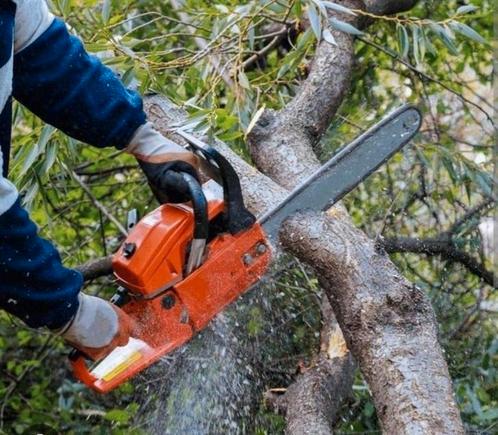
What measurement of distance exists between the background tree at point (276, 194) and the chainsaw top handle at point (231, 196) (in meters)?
0.16

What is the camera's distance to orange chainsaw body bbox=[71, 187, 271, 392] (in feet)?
7.87

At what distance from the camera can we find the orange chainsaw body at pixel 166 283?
7.87 ft

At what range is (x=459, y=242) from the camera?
336 centimetres

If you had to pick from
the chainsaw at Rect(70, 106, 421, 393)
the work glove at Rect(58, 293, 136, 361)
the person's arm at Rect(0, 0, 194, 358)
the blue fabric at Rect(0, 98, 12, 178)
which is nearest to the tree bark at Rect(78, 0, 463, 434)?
the chainsaw at Rect(70, 106, 421, 393)

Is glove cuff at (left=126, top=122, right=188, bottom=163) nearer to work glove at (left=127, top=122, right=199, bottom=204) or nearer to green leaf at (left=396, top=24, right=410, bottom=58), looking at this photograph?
work glove at (left=127, top=122, right=199, bottom=204)

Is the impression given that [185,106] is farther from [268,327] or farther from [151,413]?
[151,413]

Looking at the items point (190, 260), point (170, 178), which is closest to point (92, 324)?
point (190, 260)

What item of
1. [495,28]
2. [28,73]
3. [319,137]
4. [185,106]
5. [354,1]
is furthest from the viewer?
[495,28]

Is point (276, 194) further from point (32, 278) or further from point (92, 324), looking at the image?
point (32, 278)

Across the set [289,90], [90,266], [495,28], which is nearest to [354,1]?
[289,90]

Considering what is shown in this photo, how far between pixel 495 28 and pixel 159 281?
225cm

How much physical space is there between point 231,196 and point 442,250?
1163 millimetres

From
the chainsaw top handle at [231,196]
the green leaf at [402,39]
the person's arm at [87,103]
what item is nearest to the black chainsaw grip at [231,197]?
the chainsaw top handle at [231,196]

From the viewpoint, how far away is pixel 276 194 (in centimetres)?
276
